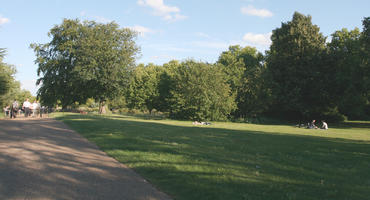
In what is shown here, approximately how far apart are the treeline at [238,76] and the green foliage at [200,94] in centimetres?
14

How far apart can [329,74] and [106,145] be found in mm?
42989

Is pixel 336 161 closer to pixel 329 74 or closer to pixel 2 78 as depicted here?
pixel 2 78

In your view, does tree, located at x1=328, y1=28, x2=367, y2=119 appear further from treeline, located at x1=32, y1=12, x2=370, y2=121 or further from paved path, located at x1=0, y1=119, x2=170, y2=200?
paved path, located at x1=0, y1=119, x2=170, y2=200

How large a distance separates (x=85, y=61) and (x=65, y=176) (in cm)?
2840

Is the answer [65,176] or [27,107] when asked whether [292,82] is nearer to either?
[27,107]

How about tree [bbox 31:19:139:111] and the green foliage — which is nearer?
tree [bbox 31:19:139:111]

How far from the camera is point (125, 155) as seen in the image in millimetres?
9766

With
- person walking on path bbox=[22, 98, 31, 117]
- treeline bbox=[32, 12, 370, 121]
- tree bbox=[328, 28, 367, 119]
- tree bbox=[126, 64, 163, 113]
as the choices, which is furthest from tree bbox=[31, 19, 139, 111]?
tree bbox=[328, 28, 367, 119]

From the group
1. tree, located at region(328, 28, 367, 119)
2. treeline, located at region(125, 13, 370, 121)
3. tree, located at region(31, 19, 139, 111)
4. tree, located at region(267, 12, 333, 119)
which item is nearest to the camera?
tree, located at region(31, 19, 139, 111)

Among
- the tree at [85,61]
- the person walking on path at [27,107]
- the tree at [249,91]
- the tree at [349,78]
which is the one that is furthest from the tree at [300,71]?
the person walking on path at [27,107]

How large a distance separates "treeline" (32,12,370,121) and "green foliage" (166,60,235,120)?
0.46 feet

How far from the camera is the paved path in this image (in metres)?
5.64

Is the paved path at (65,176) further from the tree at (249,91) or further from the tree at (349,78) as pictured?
the tree at (249,91)

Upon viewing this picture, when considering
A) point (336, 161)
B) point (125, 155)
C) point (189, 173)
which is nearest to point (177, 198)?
point (189, 173)
